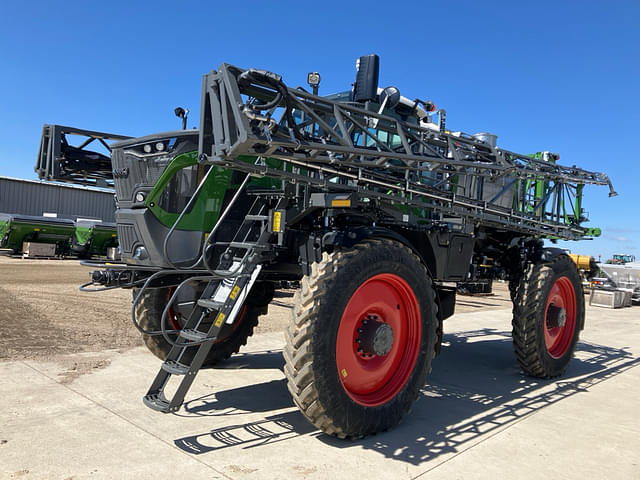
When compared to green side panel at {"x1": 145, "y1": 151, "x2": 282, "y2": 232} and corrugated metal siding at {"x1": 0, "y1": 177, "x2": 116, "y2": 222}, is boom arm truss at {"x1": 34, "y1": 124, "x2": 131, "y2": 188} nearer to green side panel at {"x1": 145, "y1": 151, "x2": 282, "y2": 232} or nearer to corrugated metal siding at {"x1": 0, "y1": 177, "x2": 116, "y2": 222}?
green side panel at {"x1": 145, "y1": 151, "x2": 282, "y2": 232}

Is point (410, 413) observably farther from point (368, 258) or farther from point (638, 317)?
point (638, 317)

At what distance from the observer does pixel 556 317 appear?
255 inches

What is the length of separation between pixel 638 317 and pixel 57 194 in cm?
3672

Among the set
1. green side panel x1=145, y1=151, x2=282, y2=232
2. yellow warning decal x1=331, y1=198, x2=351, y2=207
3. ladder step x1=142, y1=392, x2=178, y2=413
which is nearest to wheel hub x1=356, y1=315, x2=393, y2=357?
yellow warning decal x1=331, y1=198, x2=351, y2=207

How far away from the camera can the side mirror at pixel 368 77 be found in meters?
4.67

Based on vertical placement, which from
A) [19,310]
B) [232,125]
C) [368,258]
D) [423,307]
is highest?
[232,125]

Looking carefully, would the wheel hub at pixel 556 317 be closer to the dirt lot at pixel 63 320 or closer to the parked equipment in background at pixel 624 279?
the dirt lot at pixel 63 320

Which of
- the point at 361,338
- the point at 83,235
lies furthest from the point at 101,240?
the point at 361,338

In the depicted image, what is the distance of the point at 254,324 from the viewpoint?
19.9ft

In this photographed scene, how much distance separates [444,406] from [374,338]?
1.47m

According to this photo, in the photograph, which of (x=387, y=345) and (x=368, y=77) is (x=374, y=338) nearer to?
(x=387, y=345)

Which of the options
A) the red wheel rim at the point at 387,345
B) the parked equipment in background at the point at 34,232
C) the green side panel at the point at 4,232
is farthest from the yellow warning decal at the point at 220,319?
the green side panel at the point at 4,232

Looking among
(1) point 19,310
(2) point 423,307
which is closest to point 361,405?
(2) point 423,307

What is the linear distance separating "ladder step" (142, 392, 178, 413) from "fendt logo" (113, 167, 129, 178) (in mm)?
2015
